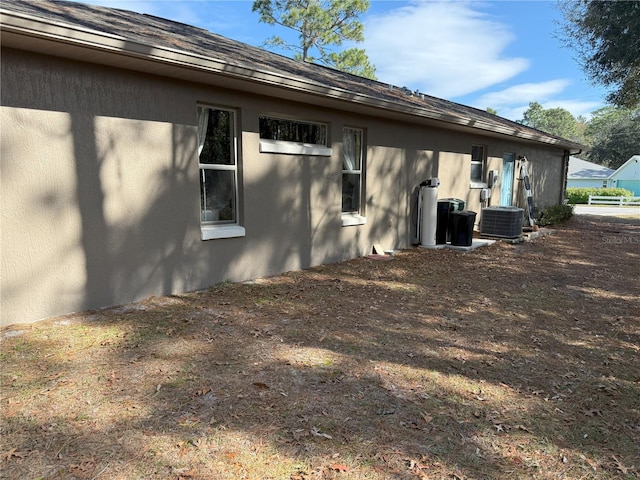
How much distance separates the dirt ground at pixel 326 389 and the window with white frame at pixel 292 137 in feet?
7.78

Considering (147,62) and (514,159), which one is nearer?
(147,62)

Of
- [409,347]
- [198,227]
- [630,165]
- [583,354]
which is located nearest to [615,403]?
[583,354]

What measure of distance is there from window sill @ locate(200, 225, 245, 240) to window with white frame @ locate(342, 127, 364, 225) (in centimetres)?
257

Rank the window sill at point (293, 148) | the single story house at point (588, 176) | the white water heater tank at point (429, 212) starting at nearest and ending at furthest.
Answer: the window sill at point (293, 148)
the white water heater tank at point (429, 212)
the single story house at point (588, 176)

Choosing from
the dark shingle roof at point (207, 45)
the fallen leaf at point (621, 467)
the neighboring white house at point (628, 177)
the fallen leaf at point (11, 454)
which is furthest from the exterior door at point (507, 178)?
the neighboring white house at point (628, 177)

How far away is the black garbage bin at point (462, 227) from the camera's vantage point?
9.53 metres

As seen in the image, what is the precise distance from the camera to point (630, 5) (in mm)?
11656

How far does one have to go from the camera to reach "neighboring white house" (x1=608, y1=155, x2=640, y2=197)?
42.7m

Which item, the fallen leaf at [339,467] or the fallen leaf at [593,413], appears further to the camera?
the fallen leaf at [593,413]

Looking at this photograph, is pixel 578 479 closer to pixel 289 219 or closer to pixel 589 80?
pixel 289 219

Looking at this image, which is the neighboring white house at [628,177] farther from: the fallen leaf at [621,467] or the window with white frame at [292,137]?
the fallen leaf at [621,467]

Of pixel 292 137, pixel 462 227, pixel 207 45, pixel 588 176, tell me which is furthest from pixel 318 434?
pixel 588 176

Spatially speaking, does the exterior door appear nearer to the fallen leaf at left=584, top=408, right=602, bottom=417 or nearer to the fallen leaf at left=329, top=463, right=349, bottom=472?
the fallen leaf at left=584, top=408, right=602, bottom=417

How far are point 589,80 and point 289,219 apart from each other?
1369cm
